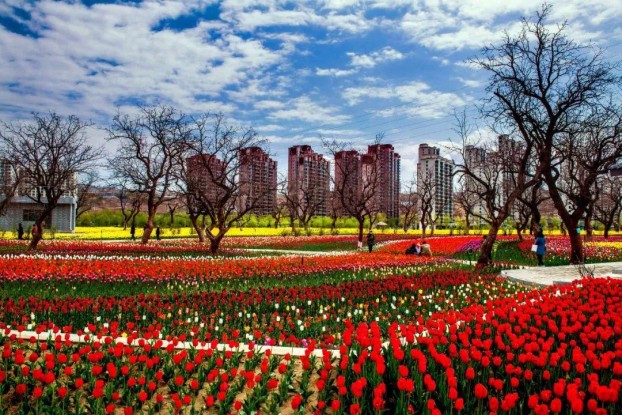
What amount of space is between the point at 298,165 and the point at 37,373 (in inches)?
3125

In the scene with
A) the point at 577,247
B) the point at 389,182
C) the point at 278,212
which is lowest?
the point at 577,247

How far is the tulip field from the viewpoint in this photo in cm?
414

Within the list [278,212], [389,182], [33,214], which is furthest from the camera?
[389,182]

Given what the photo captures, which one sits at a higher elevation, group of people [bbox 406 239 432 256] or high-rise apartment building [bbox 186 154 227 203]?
high-rise apartment building [bbox 186 154 227 203]

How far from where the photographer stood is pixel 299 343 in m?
6.79

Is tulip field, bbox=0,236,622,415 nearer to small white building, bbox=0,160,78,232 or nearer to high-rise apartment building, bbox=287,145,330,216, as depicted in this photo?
small white building, bbox=0,160,78,232

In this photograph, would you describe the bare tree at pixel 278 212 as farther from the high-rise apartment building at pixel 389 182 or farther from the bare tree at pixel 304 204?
the high-rise apartment building at pixel 389 182

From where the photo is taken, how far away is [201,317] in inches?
337

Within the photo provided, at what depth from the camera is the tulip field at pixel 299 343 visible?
13.6ft

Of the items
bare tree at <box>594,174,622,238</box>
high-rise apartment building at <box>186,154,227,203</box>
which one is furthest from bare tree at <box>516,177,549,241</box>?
high-rise apartment building at <box>186,154,227,203</box>

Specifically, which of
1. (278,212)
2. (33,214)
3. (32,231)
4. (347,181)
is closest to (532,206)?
(32,231)

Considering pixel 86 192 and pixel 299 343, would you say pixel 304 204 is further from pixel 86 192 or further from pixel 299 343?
pixel 299 343

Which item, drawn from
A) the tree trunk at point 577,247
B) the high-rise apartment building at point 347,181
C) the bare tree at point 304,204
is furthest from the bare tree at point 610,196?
the bare tree at point 304,204

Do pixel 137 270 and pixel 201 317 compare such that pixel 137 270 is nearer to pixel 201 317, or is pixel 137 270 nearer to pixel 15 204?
pixel 201 317
